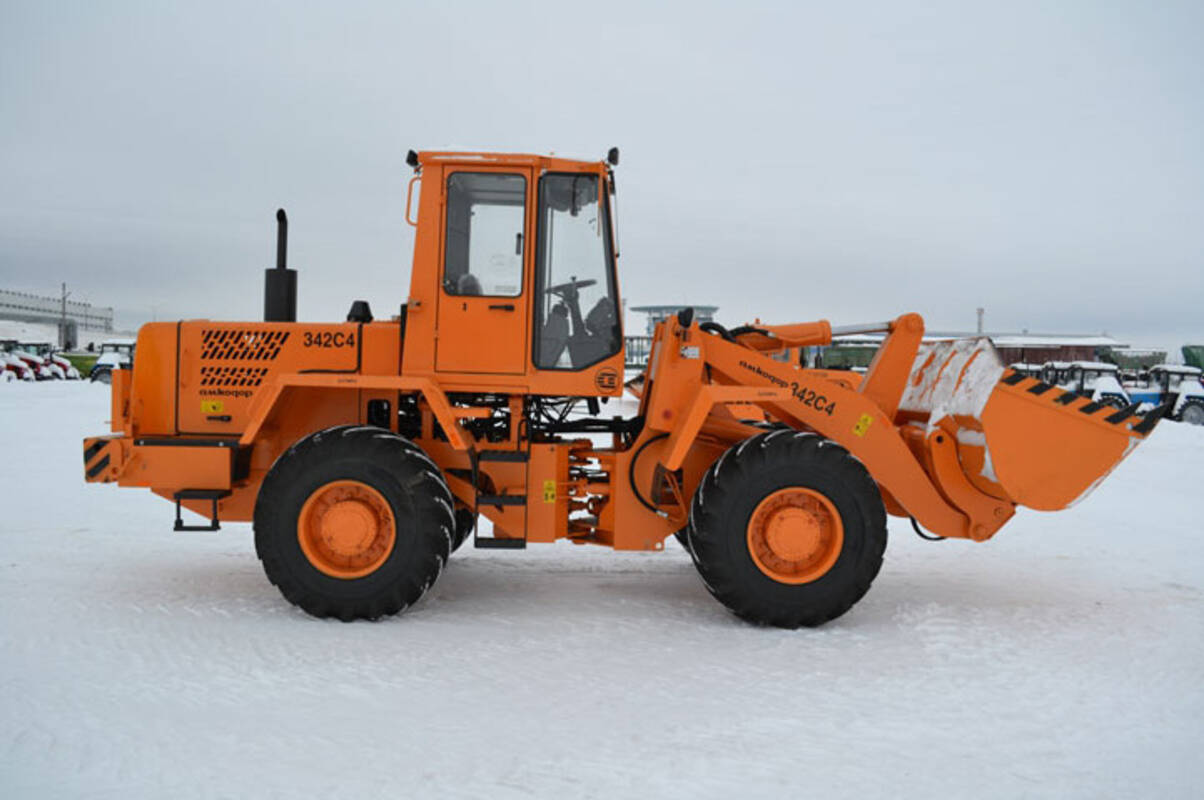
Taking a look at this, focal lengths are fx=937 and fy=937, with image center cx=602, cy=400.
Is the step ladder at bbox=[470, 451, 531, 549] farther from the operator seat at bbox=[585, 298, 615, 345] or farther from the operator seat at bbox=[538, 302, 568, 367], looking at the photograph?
the operator seat at bbox=[585, 298, 615, 345]

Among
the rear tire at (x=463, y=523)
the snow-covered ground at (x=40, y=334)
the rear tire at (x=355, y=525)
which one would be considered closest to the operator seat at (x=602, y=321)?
the rear tire at (x=355, y=525)

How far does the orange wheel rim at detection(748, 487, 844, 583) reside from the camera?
5.68 metres

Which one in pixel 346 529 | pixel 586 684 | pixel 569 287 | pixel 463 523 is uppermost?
pixel 569 287

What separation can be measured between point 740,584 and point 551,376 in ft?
5.73

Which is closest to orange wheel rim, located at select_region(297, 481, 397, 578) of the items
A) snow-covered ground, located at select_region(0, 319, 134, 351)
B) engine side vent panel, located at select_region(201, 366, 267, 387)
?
engine side vent panel, located at select_region(201, 366, 267, 387)

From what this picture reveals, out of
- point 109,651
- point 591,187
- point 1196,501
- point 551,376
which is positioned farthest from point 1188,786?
point 1196,501

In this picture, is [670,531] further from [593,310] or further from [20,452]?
[20,452]

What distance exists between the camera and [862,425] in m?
6.15

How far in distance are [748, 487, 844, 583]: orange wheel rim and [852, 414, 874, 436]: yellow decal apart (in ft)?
2.22

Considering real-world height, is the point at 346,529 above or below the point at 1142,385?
below

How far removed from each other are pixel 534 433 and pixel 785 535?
1.86 m

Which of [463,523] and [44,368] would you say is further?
[44,368]

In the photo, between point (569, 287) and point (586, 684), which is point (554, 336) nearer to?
point (569, 287)

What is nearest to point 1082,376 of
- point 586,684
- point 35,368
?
point 586,684
